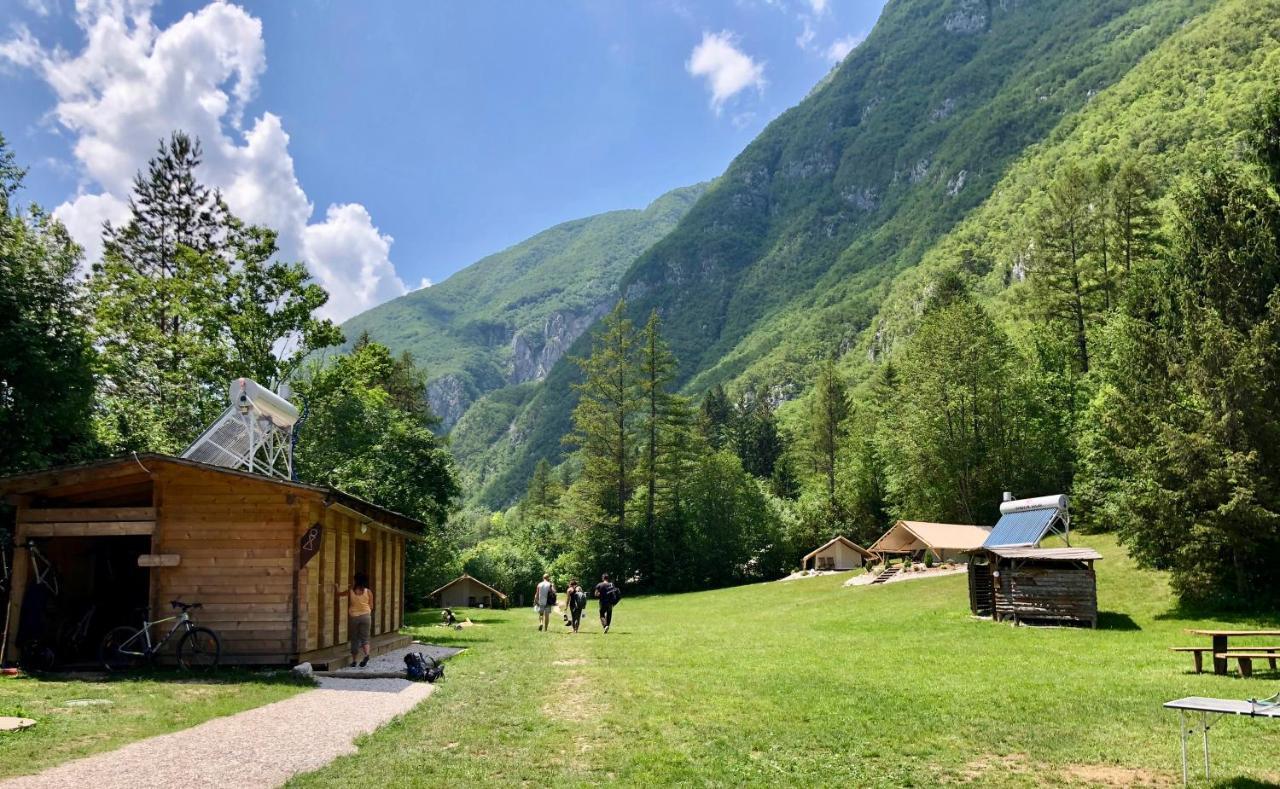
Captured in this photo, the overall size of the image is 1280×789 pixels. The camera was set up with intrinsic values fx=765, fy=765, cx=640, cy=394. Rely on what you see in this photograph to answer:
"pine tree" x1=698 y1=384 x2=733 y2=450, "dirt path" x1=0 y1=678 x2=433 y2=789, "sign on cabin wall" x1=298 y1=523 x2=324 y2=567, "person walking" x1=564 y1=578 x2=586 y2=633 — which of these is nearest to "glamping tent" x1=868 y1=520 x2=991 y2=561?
"person walking" x1=564 y1=578 x2=586 y2=633

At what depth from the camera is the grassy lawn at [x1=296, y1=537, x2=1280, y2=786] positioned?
7594mm

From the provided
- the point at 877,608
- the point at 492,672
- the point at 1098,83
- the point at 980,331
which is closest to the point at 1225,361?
the point at 877,608

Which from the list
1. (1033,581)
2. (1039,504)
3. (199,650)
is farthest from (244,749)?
(1039,504)

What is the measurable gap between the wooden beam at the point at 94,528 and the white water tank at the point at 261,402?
168 inches

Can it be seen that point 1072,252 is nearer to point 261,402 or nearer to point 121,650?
point 261,402

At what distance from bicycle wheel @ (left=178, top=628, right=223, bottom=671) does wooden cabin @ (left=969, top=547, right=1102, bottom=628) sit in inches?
827

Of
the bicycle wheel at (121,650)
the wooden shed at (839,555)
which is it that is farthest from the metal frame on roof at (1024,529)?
the wooden shed at (839,555)

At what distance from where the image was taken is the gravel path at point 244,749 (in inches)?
272

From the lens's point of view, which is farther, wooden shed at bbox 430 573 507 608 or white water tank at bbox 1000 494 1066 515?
wooden shed at bbox 430 573 507 608

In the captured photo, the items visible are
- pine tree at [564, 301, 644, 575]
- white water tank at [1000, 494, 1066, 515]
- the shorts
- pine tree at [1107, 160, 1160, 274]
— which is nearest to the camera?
the shorts

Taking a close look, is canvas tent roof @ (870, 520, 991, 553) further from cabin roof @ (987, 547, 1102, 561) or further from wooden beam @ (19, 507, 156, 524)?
wooden beam @ (19, 507, 156, 524)

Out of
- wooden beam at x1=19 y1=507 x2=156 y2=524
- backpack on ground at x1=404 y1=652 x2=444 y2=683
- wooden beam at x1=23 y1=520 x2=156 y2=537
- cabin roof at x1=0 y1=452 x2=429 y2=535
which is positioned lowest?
backpack on ground at x1=404 y1=652 x2=444 y2=683

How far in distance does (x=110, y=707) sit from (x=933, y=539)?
130 ft

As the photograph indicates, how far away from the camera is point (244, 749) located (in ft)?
26.8
